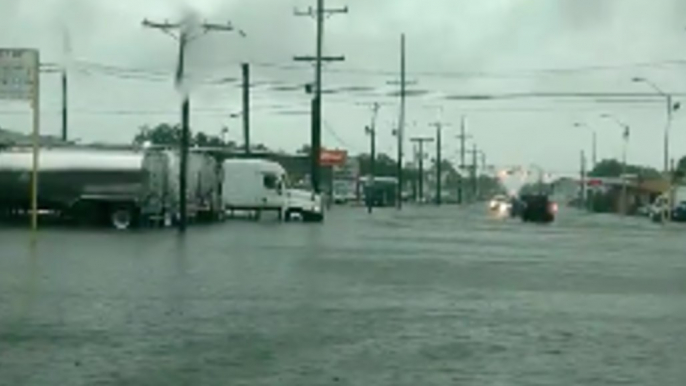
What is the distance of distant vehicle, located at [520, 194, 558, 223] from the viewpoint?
85062 mm

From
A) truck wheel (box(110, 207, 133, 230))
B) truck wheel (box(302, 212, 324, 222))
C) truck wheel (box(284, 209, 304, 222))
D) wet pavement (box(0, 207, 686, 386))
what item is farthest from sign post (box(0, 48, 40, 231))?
truck wheel (box(284, 209, 304, 222))

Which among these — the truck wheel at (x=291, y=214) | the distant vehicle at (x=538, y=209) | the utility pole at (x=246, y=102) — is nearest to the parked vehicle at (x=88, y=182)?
the truck wheel at (x=291, y=214)

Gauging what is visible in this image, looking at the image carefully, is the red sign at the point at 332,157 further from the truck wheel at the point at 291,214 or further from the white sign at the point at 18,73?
the white sign at the point at 18,73

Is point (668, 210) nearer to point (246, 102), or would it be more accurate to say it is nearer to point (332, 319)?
point (246, 102)

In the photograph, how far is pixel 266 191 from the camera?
226 feet

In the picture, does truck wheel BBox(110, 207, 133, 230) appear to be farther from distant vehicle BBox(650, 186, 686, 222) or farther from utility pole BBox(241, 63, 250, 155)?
distant vehicle BBox(650, 186, 686, 222)

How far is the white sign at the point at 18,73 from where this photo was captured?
3672 cm

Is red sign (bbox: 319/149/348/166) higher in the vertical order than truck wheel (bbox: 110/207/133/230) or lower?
higher

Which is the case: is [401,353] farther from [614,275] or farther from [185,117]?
[185,117]

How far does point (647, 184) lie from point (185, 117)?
→ 10081 cm

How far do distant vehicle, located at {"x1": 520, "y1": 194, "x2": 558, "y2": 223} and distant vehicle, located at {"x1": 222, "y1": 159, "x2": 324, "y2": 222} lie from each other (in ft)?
66.8

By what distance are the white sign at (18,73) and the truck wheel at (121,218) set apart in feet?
43.4

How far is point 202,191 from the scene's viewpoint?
6091cm

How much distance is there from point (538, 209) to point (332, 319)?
2736 inches
